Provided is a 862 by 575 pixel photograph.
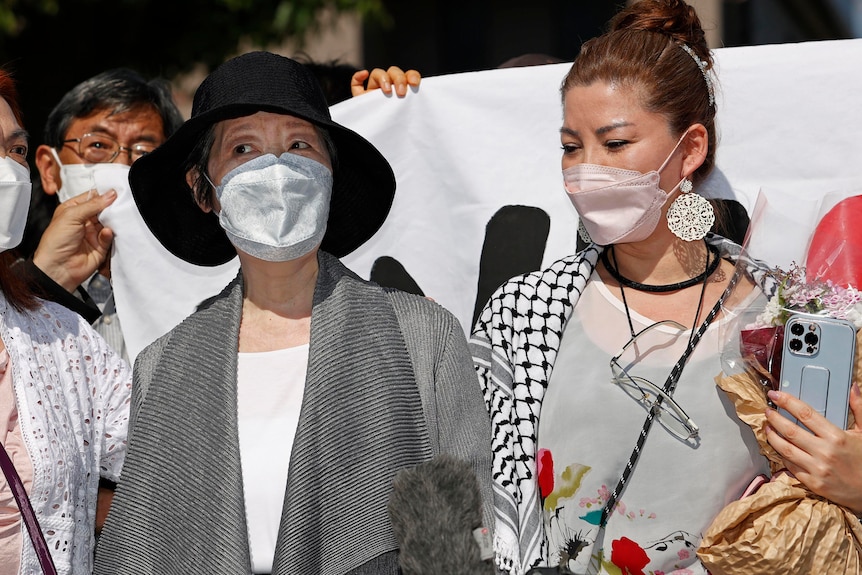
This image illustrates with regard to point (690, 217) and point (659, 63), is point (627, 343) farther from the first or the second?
point (659, 63)

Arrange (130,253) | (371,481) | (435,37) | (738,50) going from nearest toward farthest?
(371,481) → (738,50) → (130,253) → (435,37)

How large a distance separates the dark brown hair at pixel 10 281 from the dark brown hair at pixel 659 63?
1.53 metres

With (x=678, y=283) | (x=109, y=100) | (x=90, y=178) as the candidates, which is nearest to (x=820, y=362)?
(x=678, y=283)

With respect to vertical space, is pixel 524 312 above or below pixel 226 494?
above

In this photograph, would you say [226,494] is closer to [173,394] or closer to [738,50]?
[173,394]

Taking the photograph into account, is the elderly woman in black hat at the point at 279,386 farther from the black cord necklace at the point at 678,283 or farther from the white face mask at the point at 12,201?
the black cord necklace at the point at 678,283

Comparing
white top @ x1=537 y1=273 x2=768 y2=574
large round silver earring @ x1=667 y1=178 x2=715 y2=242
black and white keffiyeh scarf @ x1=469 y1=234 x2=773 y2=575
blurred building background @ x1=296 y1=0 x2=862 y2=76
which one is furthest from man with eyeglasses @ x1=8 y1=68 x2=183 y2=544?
blurred building background @ x1=296 y1=0 x2=862 y2=76

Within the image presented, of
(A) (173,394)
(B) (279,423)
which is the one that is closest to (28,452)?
(A) (173,394)

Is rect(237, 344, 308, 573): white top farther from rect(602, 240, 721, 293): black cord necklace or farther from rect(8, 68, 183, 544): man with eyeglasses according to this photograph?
rect(8, 68, 183, 544): man with eyeglasses

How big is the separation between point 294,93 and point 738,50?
157 centimetres

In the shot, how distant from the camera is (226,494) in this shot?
281 centimetres

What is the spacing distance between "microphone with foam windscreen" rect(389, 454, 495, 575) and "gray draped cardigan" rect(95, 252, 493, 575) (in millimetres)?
647

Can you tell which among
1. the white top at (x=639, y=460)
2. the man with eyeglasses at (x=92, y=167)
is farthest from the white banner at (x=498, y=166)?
the white top at (x=639, y=460)

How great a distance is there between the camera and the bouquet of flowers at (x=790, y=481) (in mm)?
2555
